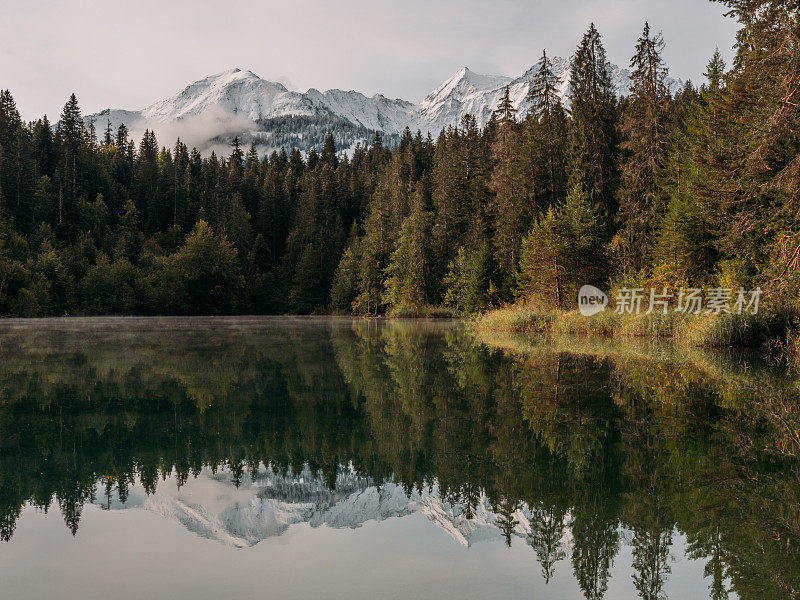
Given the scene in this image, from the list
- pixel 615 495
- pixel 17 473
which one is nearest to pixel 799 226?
pixel 615 495

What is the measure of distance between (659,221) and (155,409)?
34.4 metres

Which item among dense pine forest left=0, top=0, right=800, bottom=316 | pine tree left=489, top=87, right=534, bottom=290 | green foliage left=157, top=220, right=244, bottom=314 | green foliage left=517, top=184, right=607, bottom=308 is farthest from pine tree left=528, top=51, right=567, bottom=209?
green foliage left=157, top=220, right=244, bottom=314

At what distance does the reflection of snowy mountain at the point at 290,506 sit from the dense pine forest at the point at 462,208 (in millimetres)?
15393

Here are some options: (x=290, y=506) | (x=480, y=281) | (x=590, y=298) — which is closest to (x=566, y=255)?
(x=590, y=298)

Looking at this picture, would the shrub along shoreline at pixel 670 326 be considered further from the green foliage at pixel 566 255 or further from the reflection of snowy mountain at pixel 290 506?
the reflection of snowy mountain at pixel 290 506

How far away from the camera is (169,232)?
87688 millimetres

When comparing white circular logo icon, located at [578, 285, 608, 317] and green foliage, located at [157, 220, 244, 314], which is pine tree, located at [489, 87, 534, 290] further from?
green foliage, located at [157, 220, 244, 314]

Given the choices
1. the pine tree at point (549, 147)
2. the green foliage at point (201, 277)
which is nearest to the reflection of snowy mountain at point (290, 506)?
the pine tree at point (549, 147)

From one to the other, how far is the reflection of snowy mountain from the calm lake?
24mm

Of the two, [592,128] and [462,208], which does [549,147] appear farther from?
[462,208]

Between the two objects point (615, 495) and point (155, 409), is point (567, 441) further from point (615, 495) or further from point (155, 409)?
point (155, 409)

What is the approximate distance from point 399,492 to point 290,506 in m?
0.99

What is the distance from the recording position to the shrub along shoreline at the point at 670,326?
2217 cm

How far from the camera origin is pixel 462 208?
62344 millimetres
